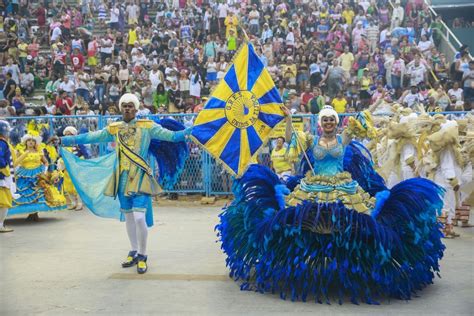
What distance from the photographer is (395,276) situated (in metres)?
7.25

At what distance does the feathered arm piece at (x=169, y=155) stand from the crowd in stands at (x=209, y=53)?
6978mm

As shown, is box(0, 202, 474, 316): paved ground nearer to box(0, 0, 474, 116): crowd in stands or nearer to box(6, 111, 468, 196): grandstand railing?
box(6, 111, 468, 196): grandstand railing

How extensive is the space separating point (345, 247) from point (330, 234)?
0.67 feet

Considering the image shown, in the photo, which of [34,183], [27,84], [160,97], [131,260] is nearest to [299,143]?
[131,260]

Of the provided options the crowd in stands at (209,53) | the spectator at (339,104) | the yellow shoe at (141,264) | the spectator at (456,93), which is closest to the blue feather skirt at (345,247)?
the yellow shoe at (141,264)

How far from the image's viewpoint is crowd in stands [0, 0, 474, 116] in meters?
18.0

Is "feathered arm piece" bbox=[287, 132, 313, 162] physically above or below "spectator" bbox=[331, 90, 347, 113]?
below

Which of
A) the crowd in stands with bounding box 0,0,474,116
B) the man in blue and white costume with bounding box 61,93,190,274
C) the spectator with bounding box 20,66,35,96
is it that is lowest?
the man in blue and white costume with bounding box 61,93,190,274

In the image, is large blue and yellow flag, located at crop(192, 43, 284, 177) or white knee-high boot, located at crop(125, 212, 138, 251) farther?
white knee-high boot, located at crop(125, 212, 138, 251)

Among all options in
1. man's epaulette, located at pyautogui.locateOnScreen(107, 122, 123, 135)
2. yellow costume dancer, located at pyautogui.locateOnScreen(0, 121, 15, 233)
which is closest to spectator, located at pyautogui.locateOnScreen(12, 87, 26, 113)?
yellow costume dancer, located at pyautogui.locateOnScreen(0, 121, 15, 233)

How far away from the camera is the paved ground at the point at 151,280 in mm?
6977

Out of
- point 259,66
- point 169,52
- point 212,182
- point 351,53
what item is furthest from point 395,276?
point 169,52

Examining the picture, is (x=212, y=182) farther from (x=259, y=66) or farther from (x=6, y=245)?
(x=259, y=66)

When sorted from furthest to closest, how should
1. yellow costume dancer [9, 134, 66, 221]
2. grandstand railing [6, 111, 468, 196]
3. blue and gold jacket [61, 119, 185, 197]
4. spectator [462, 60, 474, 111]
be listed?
spectator [462, 60, 474, 111]
grandstand railing [6, 111, 468, 196]
yellow costume dancer [9, 134, 66, 221]
blue and gold jacket [61, 119, 185, 197]
